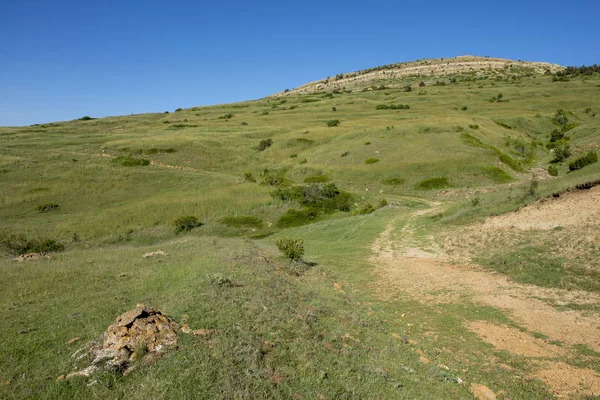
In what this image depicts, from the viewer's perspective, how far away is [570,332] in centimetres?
1101

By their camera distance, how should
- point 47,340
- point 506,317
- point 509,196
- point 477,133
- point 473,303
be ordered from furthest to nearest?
point 477,133 → point 509,196 → point 473,303 → point 506,317 → point 47,340

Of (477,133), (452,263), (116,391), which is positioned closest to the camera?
(116,391)

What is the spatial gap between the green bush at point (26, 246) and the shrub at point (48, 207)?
1466 centimetres

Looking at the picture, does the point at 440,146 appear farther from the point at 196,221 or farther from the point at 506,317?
the point at 506,317

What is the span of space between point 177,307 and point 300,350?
3.95 m

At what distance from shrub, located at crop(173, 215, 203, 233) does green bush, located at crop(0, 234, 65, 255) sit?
9.14 meters

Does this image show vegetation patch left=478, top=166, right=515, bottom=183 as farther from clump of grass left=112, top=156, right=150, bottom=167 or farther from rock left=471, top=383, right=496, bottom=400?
clump of grass left=112, top=156, right=150, bottom=167

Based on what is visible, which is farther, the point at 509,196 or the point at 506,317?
the point at 509,196

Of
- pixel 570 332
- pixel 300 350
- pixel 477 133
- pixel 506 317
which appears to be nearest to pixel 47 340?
pixel 300 350

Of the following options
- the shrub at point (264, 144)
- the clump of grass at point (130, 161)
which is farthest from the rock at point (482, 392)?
the shrub at point (264, 144)

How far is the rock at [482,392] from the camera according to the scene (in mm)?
8398

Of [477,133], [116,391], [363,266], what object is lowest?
[363,266]

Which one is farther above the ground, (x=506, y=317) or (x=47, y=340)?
(x=47, y=340)

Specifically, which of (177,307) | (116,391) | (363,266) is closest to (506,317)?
(363,266)
